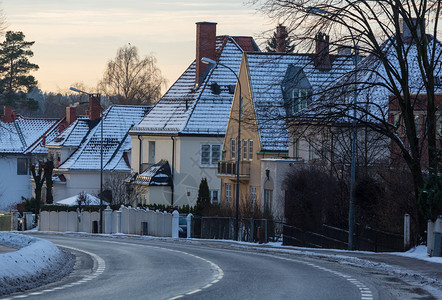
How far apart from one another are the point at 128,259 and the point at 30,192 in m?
68.7

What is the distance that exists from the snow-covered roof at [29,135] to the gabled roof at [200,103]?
2621cm

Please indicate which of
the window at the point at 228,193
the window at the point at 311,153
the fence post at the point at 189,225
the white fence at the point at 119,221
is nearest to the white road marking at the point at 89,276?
the fence post at the point at 189,225

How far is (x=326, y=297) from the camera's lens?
17062mm

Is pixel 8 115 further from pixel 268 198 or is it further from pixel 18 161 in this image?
pixel 268 198

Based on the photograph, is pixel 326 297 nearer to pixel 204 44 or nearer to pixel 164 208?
pixel 164 208

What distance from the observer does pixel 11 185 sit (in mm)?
94062

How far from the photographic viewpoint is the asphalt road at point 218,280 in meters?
17.2

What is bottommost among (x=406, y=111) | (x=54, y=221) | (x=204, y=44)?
(x=54, y=221)

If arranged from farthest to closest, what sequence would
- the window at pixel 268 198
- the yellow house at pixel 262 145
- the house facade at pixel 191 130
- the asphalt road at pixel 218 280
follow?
the house facade at pixel 191 130 < the window at pixel 268 198 < the yellow house at pixel 262 145 < the asphalt road at pixel 218 280

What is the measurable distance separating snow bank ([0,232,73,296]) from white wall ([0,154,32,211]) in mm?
69756

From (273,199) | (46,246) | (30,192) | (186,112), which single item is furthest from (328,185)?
(30,192)

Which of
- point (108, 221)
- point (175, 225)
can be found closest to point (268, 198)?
point (175, 225)

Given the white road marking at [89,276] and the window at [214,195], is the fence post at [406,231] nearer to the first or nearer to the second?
the white road marking at [89,276]

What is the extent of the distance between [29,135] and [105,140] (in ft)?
61.3
